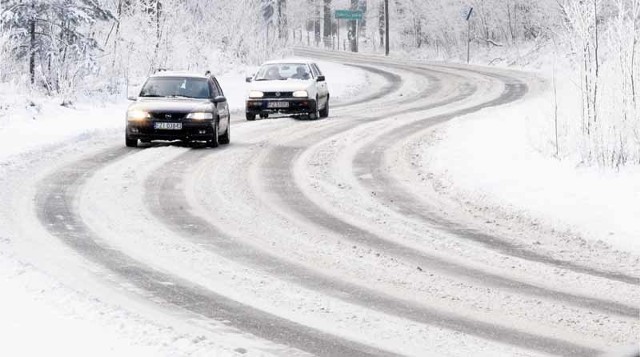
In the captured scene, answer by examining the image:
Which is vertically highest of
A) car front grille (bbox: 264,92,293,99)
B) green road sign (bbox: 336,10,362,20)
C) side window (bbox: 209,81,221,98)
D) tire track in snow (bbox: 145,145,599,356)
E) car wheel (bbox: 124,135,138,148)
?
green road sign (bbox: 336,10,362,20)

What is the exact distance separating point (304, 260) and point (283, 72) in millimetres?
17594

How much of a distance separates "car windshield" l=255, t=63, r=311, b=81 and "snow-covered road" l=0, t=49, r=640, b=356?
30.4 ft

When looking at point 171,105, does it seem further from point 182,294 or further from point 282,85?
point 182,294

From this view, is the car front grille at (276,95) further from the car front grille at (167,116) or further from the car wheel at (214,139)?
the car front grille at (167,116)

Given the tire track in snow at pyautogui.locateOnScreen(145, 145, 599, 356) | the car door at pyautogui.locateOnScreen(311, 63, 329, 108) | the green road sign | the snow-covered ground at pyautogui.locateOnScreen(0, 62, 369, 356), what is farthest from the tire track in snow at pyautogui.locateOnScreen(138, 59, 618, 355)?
the green road sign

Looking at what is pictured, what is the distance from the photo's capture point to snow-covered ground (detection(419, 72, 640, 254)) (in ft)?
35.9

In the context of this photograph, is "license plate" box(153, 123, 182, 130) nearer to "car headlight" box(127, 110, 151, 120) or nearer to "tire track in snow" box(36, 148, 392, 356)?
"car headlight" box(127, 110, 151, 120)

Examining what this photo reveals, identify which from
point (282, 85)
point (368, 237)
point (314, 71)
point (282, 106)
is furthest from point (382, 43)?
point (368, 237)

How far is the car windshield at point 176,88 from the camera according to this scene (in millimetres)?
19297

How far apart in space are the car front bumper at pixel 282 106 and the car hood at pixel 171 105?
623cm

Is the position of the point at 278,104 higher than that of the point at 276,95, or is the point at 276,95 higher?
the point at 276,95

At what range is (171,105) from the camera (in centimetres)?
1856

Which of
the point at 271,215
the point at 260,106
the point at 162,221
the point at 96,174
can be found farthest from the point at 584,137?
the point at 260,106

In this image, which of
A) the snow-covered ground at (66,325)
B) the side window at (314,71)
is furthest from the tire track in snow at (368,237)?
the side window at (314,71)
